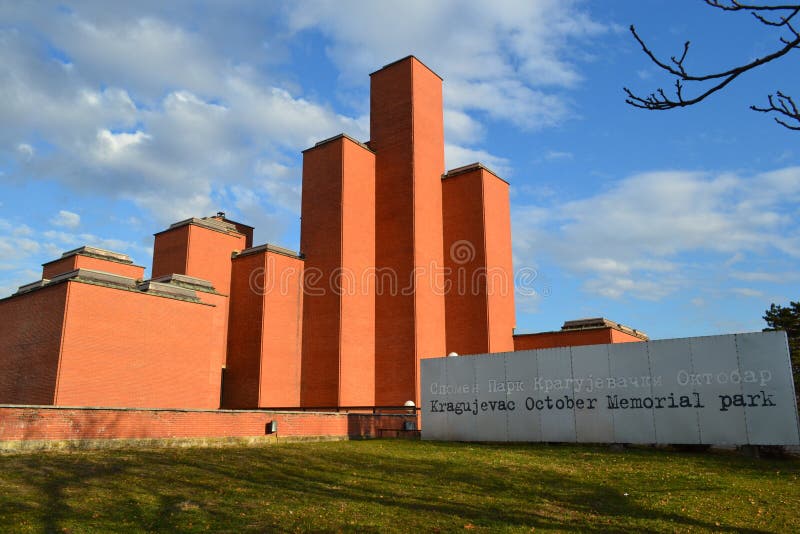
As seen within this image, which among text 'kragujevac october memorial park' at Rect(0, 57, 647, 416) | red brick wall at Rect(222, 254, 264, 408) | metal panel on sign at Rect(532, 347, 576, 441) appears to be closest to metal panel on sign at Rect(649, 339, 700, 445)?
metal panel on sign at Rect(532, 347, 576, 441)

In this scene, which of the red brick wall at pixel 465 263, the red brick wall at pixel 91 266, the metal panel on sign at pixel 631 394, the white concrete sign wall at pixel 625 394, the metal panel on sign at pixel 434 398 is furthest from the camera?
the red brick wall at pixel 465 263

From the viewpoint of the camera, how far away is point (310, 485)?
1289 centimetres

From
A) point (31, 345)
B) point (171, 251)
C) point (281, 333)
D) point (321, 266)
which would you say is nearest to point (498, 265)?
point (321, 266)

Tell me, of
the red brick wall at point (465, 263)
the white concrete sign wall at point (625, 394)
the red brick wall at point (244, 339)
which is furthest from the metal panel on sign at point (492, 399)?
the red brick wall at point (244, 339)

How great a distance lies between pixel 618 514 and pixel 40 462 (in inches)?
510

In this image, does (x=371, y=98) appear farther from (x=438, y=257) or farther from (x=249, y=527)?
(x=249, y=527)

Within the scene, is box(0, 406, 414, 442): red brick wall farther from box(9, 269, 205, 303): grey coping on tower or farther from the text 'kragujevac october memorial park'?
box(9, 269, 205, 303): grey coping on tower

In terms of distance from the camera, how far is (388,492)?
12258 millimetres

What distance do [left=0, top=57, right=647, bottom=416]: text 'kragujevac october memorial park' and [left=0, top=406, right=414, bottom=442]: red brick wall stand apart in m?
7.04

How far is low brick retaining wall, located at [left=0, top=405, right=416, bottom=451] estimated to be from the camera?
16.5 meters

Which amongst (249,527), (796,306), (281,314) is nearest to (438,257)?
(281,314)

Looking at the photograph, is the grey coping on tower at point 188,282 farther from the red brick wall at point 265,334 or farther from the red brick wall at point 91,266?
the red brick wall at point 91,266

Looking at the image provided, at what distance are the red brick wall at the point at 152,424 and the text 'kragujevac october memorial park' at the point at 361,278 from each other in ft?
23.1

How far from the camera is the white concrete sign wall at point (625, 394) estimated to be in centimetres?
1814
